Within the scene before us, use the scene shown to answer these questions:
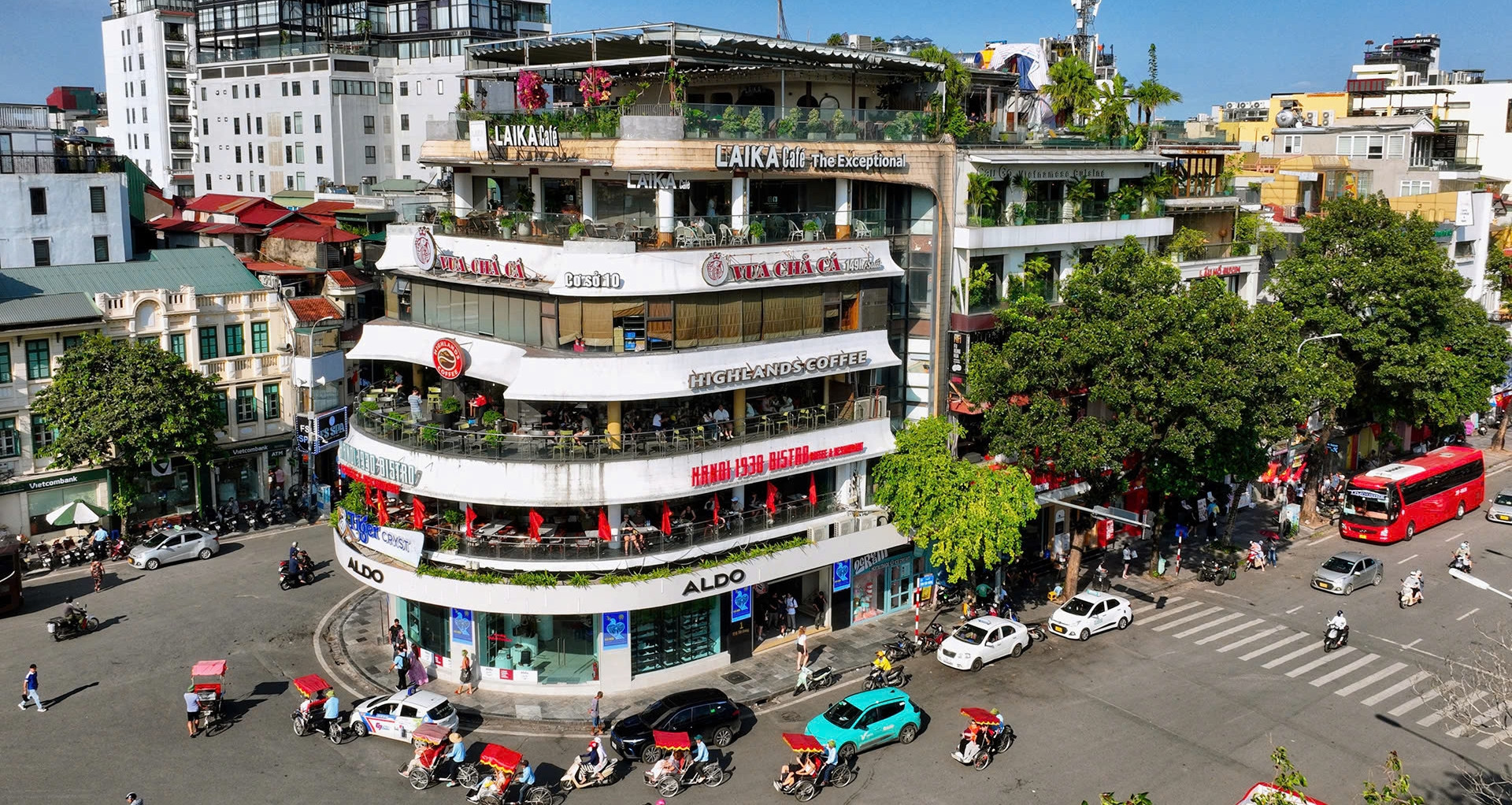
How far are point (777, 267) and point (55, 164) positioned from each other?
42890mm

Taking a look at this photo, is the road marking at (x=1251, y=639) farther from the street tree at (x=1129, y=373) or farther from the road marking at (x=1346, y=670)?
the street tree at (x=1129, y=373)

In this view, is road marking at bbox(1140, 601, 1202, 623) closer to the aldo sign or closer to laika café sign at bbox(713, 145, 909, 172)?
the aldo sign

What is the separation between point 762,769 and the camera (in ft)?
116

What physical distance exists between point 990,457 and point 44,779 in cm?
3451

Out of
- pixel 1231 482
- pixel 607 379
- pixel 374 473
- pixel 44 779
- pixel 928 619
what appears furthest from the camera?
pixel 1231 482

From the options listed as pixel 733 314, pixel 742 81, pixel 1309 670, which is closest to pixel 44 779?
pixel 733 314

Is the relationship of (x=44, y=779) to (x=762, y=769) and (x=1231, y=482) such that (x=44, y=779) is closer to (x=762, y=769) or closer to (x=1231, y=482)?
(x=762, y=769)

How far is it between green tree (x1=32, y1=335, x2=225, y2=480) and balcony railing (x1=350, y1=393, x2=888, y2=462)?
15362mm

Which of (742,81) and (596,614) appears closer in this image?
(596,614)

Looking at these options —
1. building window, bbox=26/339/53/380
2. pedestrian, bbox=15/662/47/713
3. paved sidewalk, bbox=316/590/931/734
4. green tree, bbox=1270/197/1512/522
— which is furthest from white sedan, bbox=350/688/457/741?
green tree, bbox=1270/197/1512/522

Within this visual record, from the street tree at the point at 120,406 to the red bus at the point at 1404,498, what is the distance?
5374 cm

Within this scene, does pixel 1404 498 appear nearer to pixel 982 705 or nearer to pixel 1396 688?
pixel 1396 688

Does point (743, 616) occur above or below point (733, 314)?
below

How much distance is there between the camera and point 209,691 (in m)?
37.1
